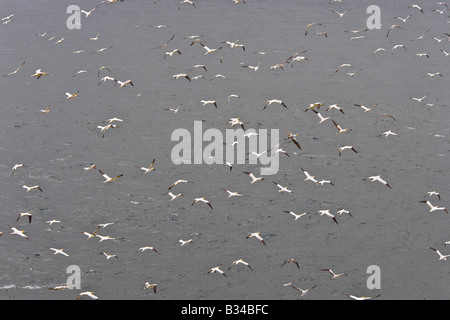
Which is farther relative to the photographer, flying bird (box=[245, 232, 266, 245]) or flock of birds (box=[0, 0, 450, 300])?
flock of birds (box=[0, 0, 450, 300])

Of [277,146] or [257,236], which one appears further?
[277,146]

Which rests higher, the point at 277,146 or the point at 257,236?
the point at 277,146

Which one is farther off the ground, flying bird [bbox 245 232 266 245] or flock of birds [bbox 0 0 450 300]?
flock of birds [bbox 0 0 450 300]

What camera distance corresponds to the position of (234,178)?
65312 mm

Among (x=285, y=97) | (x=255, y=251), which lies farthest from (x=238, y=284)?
(x=285, y=97)

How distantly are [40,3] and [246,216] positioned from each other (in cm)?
4473

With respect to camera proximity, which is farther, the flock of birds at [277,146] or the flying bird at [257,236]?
the flock of birds at [277,146]

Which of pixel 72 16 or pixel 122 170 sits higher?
pixel 72 16

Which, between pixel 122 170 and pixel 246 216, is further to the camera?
pixel 122 170

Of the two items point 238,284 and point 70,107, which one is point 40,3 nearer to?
point 70,107

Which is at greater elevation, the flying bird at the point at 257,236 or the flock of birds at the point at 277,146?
the flock of birds at the point at 277,146
